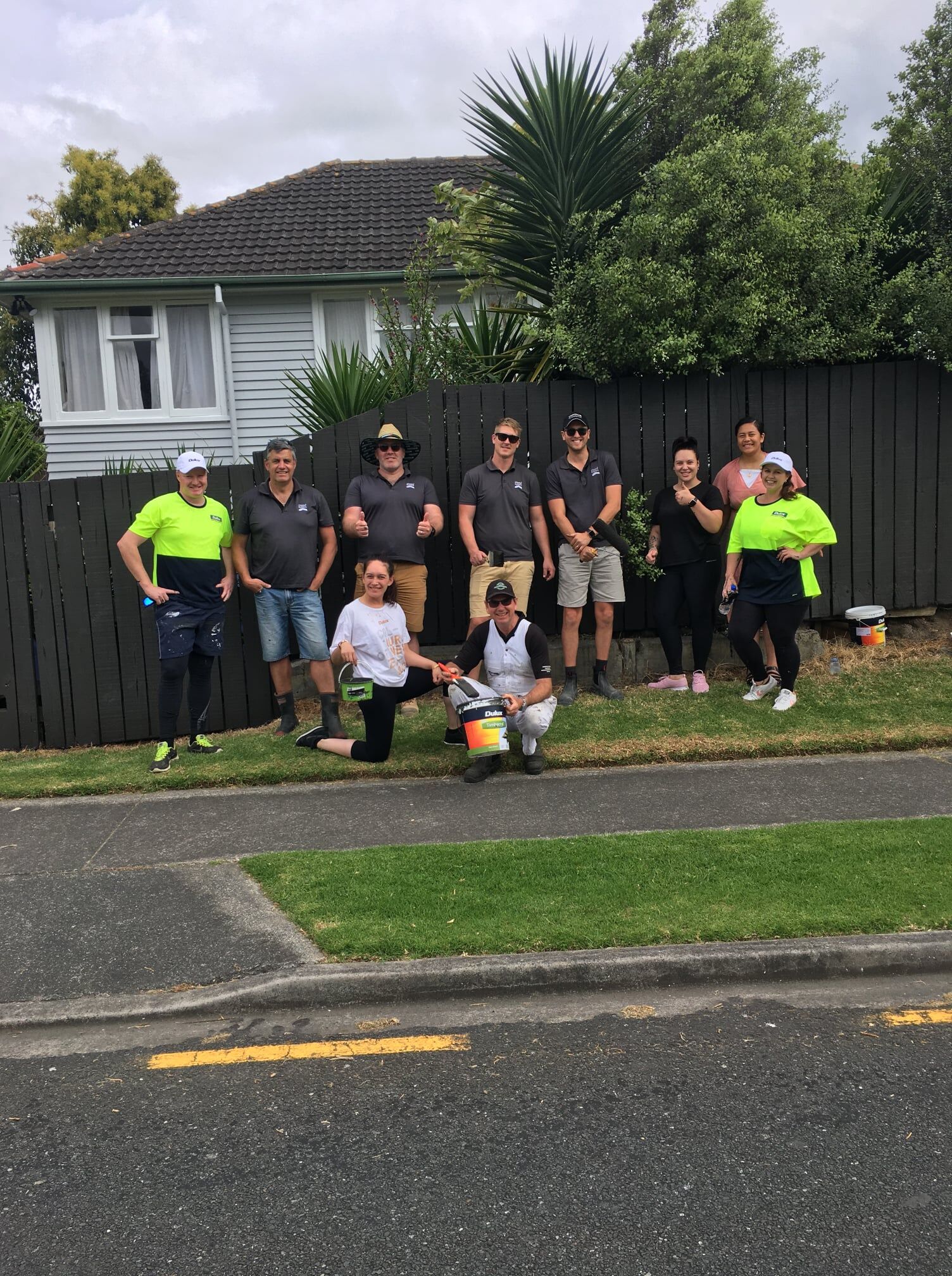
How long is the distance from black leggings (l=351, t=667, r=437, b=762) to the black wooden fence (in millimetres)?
1476

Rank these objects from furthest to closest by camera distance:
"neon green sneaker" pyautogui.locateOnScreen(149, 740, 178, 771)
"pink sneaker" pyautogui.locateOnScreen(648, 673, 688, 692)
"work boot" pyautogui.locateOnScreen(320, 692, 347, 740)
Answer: "pink sneaker" pyautogui.locateOnScreen(648, 673, 688, 692) < "work boot" pyautogui.locateOnScreen(320, 692, 347, 740) < "neon green sneaker" pyautogui.locateOnScreen(149, 740, 178, 771)

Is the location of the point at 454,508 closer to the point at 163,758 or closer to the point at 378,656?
the point at 378,656

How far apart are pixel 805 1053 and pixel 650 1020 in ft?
1.74

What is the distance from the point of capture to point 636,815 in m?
5.53

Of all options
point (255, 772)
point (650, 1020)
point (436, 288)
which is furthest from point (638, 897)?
point (436, 288)

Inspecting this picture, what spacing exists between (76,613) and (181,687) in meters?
1.33

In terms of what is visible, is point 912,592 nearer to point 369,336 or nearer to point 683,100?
point 683,100

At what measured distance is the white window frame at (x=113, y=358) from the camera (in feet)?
48.3

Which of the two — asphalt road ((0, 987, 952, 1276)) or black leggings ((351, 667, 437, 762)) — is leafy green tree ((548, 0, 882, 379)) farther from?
asphalt road ((0, 987, 952, 1276))

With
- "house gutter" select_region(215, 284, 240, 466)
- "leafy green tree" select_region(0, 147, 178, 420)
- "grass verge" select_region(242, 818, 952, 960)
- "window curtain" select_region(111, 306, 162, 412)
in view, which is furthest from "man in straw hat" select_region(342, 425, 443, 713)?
"leafy green tree" select_region(0, 147, 178, 420)

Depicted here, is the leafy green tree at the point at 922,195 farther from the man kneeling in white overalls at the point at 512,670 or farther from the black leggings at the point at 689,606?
the man kneeling in white overalls at the point at 512,670

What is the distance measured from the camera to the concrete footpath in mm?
→ 3832

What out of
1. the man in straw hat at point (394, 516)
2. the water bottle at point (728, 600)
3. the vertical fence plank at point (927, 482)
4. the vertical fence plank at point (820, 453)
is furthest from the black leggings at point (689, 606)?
the vertical fence plank at point (927, 482)

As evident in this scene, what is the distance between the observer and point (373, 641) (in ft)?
21.3
